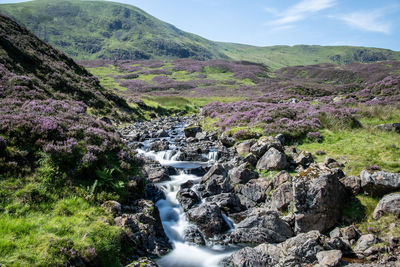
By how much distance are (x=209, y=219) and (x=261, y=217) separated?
8.36 ft

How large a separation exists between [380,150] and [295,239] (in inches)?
373

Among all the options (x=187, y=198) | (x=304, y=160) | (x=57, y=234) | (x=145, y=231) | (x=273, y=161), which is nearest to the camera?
(x=57, y=234)

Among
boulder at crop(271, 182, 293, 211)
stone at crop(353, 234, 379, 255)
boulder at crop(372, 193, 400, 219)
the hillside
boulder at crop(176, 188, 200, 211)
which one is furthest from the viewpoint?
boulder at crop(176, 188, 200, 211)

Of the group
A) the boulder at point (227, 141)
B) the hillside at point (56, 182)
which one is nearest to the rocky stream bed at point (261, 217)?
the hillside at point (56, 182)

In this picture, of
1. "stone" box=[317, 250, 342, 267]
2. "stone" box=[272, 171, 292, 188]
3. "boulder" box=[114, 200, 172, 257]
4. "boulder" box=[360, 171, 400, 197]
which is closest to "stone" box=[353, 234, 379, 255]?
"stone" box=[317, 250, 342, 267]

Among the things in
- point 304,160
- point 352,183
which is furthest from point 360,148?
point 352,183

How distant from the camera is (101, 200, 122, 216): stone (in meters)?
9.84

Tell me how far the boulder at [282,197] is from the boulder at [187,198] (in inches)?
175

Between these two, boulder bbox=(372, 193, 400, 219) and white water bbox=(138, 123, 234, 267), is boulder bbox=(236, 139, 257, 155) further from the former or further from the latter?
boulder bbox=(372, 193, 400, 219)

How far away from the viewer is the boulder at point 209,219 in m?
11.3

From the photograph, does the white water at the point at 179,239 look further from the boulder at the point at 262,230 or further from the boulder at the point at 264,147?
the boulder at the point at 264,147

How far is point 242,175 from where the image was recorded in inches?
576

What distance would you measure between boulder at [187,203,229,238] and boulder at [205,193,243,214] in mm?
1005

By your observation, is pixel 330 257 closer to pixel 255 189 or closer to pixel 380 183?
pixel 380 183
